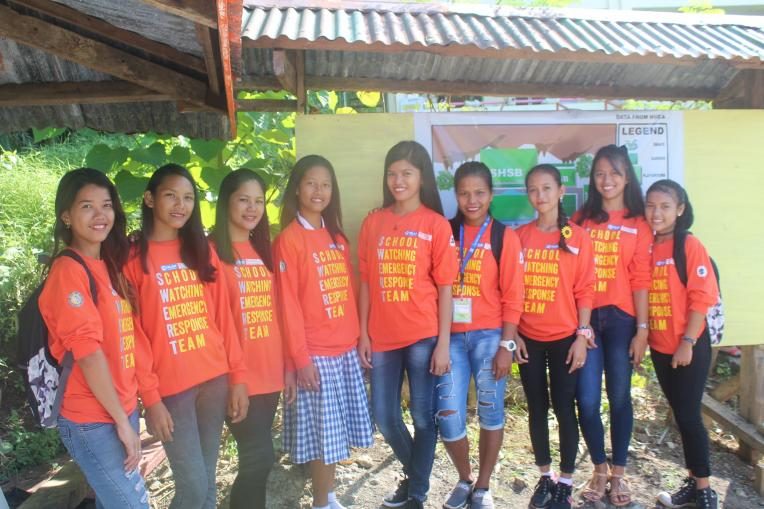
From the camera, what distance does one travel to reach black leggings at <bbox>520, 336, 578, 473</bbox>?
3.17m

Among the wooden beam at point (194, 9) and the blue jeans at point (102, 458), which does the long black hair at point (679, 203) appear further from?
the blue jeans at point (102, 458)

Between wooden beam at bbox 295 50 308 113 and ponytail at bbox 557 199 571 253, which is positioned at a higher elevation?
wooden beam at bbox 295 50 308 113

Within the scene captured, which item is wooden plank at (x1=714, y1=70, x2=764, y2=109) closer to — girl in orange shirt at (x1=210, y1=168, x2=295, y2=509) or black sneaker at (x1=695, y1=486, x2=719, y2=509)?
black sneaker at (x1=695, y1=486, x2=719, y2=509)

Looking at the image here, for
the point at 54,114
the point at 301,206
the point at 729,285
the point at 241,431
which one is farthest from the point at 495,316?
the point at 54,114

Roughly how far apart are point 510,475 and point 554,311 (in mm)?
1580

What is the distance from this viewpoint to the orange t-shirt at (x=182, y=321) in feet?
8.09

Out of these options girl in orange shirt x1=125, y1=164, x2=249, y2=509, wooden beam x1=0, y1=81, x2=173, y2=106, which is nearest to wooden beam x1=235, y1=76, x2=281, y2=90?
wooden beam x1=0, y1=81, x2=173, y2=106

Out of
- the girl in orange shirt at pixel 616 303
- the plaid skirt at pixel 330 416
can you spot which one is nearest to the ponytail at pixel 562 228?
the girl in orange shirt at pixel 616 303

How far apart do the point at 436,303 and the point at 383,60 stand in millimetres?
1705

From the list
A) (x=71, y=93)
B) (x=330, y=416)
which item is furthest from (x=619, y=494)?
(x=71, y=93)

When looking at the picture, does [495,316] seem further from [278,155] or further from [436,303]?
[278,155]

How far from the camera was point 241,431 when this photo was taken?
2.82 meters

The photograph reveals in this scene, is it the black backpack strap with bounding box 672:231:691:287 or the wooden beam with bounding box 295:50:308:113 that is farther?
the wooden beam with bounding box 295:50:308:113

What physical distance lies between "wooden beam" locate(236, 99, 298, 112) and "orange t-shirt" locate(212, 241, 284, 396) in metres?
1.40
